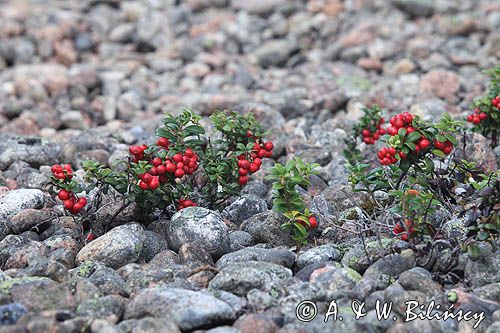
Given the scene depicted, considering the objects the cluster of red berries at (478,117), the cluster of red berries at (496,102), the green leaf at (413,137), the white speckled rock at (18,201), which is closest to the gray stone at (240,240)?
the green leaf at (413,137)

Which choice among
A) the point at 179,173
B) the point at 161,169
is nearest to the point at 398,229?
the point at 179,173

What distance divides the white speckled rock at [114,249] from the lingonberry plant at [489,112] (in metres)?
3.44

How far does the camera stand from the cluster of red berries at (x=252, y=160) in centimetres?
573

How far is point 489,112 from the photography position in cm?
670

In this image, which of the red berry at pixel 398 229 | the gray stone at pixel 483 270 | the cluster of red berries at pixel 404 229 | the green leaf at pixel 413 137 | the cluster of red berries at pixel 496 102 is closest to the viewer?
the gray stone at pixel 483 270

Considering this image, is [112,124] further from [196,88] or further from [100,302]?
[100,302]

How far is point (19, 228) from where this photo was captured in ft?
18.3

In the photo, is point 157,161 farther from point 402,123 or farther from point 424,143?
point 424,143

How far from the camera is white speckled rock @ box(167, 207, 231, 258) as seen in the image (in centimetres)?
529

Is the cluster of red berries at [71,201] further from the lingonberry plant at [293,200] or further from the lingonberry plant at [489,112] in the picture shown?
the lingonberry plant at [489,112]

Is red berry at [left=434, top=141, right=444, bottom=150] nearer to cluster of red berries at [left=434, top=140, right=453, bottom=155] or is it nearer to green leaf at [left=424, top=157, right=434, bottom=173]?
cluster of red berries at [left=434, top=140, right=453, bottom=155]

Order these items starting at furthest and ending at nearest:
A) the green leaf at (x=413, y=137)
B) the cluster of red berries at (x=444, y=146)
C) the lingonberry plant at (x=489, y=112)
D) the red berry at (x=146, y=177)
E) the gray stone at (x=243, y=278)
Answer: the lingonberry plant at (x=489, y=112) < the red berry at (x=146, y=177) < the cluster of red berries at (x=444, y=146) < the green leaf at (x=413, y=137) < the gray stone at (x=243, y=278)

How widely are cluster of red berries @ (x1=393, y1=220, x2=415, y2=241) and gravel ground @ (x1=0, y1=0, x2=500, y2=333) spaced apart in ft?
0.44

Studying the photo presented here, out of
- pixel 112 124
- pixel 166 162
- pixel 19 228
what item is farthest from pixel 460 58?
pixel 19 228
